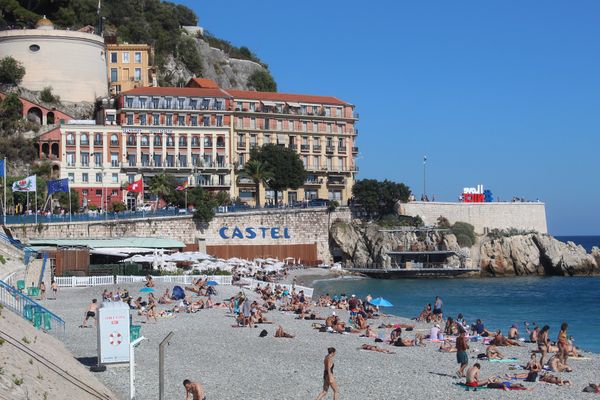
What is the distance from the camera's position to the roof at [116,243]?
184 ft

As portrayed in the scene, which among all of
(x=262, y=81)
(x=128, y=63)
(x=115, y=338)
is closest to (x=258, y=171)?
(x=128, y=63)

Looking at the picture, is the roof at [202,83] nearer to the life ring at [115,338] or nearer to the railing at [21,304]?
the railing at [21,304]

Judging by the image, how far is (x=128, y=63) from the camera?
91.1 m

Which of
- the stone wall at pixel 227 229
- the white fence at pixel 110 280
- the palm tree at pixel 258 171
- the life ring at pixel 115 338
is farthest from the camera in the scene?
the palm tree at pixel 258 171

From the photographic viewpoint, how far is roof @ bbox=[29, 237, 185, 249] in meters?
56.2

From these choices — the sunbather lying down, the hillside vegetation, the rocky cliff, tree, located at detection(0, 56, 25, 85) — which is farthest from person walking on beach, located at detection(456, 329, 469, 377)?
the hillside vegetation

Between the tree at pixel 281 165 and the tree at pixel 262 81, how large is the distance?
26.4 m

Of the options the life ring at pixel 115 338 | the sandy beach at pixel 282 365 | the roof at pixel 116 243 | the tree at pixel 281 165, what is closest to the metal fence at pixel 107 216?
the roof at pixel 116 243

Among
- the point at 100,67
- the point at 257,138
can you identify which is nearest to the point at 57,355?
the point at 257,138

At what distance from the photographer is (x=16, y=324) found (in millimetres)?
21766

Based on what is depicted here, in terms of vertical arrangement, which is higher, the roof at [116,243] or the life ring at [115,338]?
the roof at [116,243]

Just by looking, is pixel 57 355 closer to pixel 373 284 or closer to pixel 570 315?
pixel 570 315

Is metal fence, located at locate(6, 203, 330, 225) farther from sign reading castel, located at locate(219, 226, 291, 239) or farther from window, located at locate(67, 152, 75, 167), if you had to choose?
window, located at locate(67, 152, 75, 167)

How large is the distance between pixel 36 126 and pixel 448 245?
3743cm
